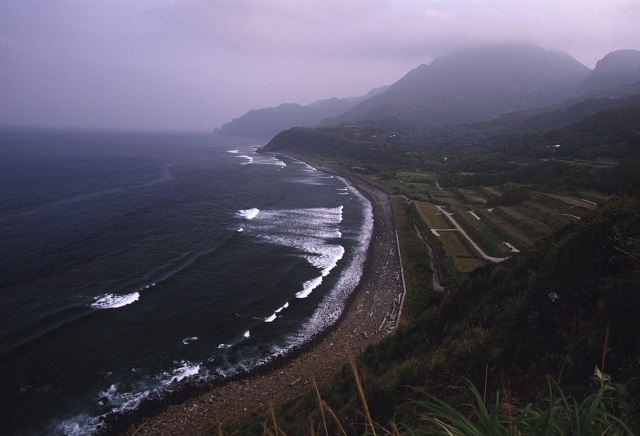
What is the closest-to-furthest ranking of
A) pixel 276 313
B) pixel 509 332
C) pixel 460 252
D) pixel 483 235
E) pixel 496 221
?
1. pixel 509 332
2. pixel 276 313
3. pixel 460 252
4. pixel 483 235
5. pixel 496 221

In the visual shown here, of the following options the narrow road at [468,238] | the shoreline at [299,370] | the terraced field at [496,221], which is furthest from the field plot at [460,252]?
the shoreline at [299,370]

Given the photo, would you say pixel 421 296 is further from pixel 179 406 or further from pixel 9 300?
pixel 9 300

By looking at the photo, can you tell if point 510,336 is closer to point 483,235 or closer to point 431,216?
Result: point 483,235

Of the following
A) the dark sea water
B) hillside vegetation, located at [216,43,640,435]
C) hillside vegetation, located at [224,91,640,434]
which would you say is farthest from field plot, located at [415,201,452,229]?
the dark sea water

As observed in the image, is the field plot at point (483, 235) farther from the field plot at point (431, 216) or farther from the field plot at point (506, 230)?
the field plot at point (431, 216)

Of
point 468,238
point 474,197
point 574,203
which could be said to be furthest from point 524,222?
point 474,197

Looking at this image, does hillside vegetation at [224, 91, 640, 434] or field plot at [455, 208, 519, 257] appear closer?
hillside vegetation at [224, 91, 640, 434]

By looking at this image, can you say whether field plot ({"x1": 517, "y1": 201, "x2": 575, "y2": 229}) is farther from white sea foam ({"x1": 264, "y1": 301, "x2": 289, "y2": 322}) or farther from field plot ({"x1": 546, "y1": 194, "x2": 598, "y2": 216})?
white sea foam ({"x1": 264, "y1": 301, "x2": 289, "y2": 322})

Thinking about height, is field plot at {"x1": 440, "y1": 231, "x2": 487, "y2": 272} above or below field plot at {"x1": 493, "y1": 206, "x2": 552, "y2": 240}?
below
